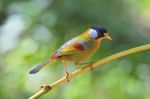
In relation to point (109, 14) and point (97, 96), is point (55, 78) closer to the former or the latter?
point (97, 96)

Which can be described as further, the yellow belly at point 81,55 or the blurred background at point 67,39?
the blurred background at point 67,39

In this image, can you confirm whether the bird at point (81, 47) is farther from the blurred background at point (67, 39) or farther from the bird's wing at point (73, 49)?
the blurred background at point (67, 39)

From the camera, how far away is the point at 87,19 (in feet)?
12.5

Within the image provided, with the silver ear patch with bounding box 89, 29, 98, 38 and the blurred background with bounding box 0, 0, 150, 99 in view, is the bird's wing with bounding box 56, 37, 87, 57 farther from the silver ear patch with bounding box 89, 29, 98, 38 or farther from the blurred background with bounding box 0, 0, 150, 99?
the blurred background with bounding box 0, 0, 150, 99

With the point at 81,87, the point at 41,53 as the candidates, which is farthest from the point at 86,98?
the point at 41,53

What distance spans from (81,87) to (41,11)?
2.31 feet

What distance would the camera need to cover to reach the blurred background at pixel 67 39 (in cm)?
371

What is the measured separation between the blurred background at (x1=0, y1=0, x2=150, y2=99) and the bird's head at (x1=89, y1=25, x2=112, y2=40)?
1499 mm

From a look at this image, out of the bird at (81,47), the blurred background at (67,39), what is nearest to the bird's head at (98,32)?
the bird at (81,47)

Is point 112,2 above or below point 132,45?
above

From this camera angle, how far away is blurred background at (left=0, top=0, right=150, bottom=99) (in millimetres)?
3711

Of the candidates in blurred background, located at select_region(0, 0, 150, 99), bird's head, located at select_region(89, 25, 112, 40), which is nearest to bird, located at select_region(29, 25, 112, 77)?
bird's head, located at select_region(89, 25, 112, 40)

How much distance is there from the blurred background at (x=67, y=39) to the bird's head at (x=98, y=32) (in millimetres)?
1499

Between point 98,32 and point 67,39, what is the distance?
1.92 meters
